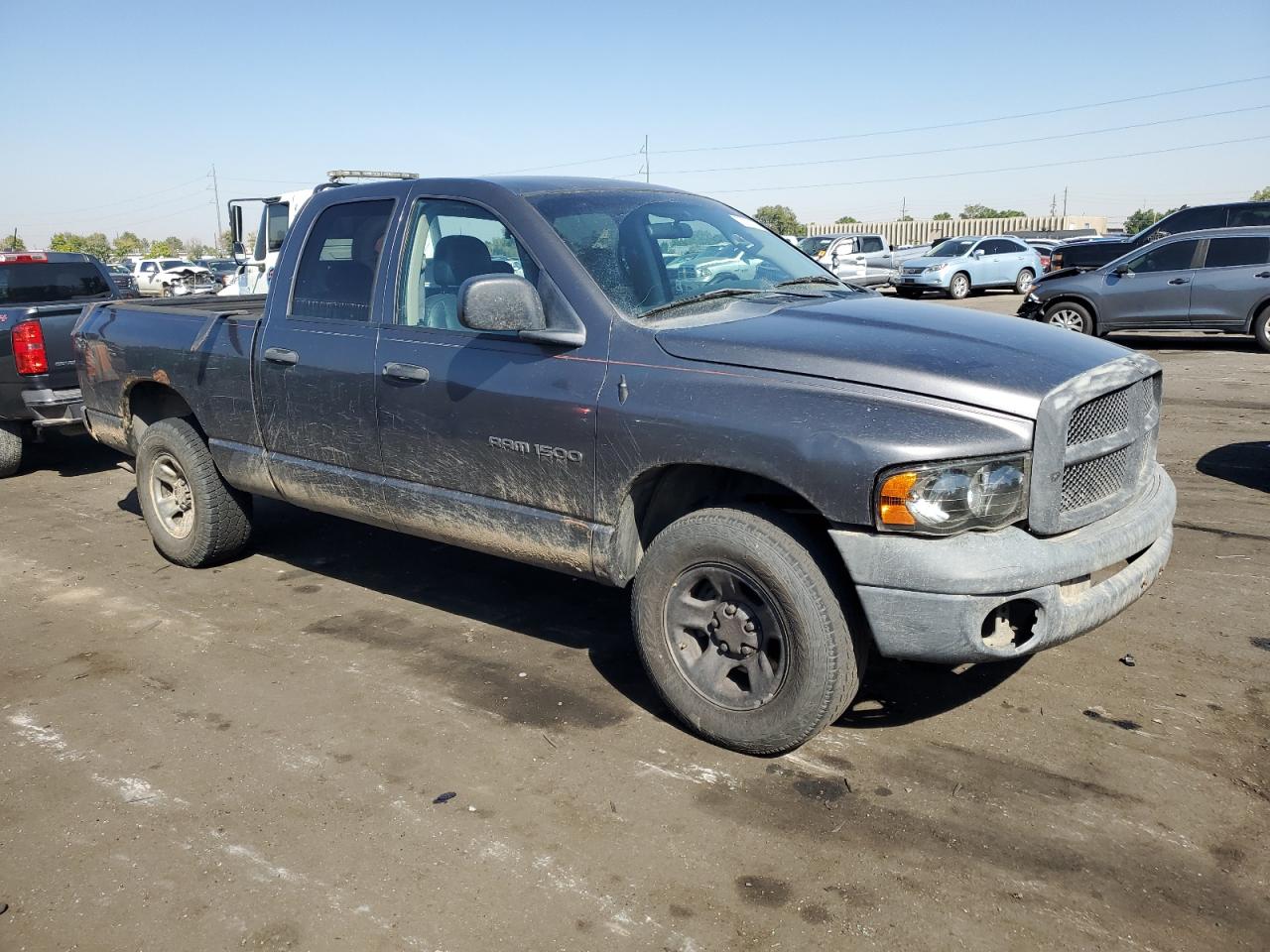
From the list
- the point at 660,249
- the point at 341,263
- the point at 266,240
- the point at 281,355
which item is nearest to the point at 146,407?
the point at 281,355

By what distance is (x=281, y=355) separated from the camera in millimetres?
4902

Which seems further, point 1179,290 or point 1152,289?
point 1152,289

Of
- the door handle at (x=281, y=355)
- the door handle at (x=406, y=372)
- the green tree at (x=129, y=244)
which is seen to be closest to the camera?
the door handle at (x=406, y=372)

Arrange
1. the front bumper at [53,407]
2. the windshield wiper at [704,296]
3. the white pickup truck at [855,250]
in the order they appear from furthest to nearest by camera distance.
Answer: the white pickup truck at [855,250] < the front bumper at [53,407] < the windshield wiper at [704,296]

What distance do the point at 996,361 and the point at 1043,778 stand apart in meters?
1.39

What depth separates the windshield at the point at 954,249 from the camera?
2531 centimetres

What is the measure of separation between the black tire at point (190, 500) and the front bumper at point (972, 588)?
Result: 12.5ft

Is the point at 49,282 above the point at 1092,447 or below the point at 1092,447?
above

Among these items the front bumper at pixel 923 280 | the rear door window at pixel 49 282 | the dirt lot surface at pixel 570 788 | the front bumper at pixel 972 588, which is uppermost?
the rear door window at pixel 49 282

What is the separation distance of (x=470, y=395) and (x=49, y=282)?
7317 mm

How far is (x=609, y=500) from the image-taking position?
3799 mm

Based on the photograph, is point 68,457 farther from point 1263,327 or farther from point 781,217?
point 781,217

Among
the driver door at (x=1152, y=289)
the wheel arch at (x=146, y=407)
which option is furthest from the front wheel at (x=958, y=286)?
the wheel arch at (x=146, y=407)

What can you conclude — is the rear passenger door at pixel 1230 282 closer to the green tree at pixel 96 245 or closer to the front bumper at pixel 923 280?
the front bumper at pixel 923 280
